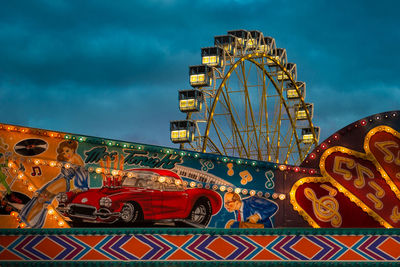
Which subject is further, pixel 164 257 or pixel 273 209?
pixel 273 209

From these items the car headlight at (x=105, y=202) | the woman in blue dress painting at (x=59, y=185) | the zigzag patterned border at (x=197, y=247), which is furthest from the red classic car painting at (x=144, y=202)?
the zigzag patterned border at (x=197, y=247)

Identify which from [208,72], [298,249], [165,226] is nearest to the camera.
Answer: [298,249]

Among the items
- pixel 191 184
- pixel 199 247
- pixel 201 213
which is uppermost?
pixel 191 184

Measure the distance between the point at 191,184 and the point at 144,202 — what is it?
2.50 feet

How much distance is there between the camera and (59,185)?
9.92m

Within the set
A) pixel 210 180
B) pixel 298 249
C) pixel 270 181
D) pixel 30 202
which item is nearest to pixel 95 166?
pixel 30 202

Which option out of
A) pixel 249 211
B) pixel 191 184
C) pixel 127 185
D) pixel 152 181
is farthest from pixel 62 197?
pixel 249 211

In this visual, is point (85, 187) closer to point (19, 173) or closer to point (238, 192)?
point (19, 173)

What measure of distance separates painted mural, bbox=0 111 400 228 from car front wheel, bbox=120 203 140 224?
0.02 m

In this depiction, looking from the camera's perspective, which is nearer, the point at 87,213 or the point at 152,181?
the point at 87,213

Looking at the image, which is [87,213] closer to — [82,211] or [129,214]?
[82,211]

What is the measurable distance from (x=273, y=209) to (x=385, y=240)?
176cm

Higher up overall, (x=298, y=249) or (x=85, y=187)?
(x=85, y=187)

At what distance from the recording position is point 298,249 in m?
8.92
